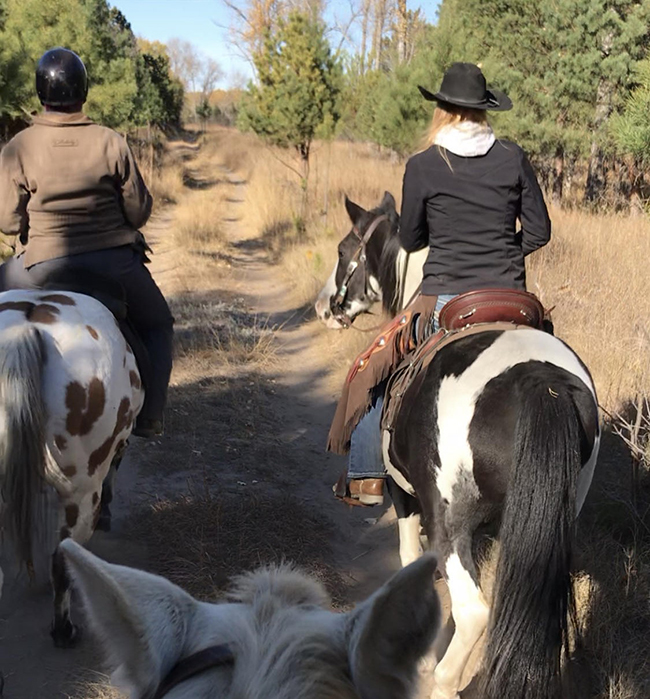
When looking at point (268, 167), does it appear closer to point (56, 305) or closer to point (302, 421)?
point (302, 421)

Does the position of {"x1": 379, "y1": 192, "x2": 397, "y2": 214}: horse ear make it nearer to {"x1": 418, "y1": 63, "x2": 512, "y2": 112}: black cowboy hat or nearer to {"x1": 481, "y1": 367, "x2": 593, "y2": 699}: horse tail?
{"x1": 418, "y1": 63, "x2": 512, "y2": 112}: black cowboy hat

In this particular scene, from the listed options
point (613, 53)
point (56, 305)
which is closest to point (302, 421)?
point (56, 305)

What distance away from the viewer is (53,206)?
3379mm

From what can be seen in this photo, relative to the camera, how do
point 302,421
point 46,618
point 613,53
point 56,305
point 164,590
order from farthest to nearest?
point 613,53
point 302,421
point 46,618
point 56,305
point 164,590

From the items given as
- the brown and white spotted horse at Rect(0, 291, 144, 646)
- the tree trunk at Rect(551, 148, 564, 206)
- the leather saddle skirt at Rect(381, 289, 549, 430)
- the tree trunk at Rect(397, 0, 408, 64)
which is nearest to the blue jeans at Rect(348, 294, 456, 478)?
the leather saddle skirt at Rect(381, 289, 549, 430)

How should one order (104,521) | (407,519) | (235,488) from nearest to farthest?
(407,519) < (104,521) < (235,488)

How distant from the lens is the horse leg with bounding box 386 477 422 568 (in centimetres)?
348

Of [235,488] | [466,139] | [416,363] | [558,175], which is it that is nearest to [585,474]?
[416,363]

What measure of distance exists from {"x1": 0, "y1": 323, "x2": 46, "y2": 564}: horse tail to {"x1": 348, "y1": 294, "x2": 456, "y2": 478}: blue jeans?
1.50m

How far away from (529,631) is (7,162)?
3223 mm

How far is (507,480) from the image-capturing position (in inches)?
91.2

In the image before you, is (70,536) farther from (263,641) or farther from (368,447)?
(263,641)

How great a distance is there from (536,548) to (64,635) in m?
2.47

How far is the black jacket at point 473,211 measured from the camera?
2973mm
